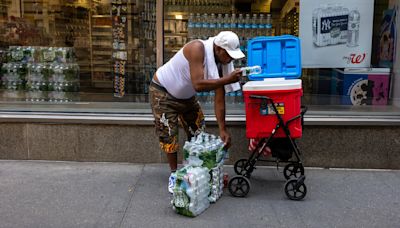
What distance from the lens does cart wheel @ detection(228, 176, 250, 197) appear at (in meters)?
4.48

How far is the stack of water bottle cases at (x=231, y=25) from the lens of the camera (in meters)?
6.32

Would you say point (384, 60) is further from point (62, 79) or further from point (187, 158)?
point (62, 79)

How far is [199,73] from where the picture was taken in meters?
4.11

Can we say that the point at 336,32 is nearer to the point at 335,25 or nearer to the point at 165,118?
the point at 335,25

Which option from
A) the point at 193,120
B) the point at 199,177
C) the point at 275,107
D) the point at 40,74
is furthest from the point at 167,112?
the point at 40,74

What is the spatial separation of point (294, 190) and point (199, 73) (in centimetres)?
144

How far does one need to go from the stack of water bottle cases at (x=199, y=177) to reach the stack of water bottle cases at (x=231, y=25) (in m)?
1.90

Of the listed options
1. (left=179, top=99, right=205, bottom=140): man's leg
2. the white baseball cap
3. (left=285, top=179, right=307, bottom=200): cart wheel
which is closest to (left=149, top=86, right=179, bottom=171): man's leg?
(left=179, top=99, right=205, bottom=140): man's leg

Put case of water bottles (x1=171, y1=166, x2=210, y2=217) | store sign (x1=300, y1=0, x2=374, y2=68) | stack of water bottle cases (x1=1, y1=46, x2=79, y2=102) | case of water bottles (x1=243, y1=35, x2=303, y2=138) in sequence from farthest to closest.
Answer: stack of water bottle cases (x1=1, y1=46, x2=79, y2=102) → store sign (x1=300, y1=0, x2=374, y2=68) → case of water bottles (x1=243, y1=35, x2=303, y2=138) → case of water bottles (x1=171, y1=166, x2=210, y2=217)

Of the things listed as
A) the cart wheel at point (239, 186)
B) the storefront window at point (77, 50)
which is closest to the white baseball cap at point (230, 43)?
the cart wheel at point (239, 186)

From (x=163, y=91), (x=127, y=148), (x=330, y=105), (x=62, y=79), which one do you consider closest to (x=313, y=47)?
(x=330, y=105)

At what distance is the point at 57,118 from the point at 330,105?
Answer: 334cm

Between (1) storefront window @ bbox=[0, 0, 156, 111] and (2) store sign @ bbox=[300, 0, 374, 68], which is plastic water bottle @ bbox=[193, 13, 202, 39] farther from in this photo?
(2) store sign @ bbox=[300, 0, 374, 68]

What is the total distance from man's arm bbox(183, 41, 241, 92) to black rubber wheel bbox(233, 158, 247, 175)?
38.1 inches
